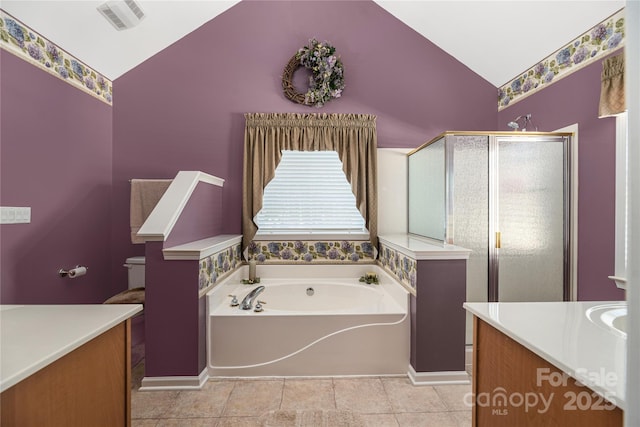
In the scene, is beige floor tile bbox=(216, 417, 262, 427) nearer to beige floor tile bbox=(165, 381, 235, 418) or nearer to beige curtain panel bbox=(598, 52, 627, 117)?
beige floor tile bbox=(165, 381, 235, 418)

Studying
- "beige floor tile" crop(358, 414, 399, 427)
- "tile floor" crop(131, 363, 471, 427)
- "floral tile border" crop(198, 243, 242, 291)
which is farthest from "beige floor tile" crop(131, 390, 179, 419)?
"beige floor tile" crop(358, 414, 399, 427)

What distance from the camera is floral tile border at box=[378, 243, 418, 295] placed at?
86.4 inches

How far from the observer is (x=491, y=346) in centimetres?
106

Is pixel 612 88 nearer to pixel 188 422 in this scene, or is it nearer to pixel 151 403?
pixel 188 422

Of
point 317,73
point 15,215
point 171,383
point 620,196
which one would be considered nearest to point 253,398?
point 171,383

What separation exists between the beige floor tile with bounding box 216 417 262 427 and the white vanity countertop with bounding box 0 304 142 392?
3.37 feet

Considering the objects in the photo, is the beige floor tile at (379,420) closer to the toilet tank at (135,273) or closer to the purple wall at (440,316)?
the purple wall at (440,316)

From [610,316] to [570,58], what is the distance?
2.28 m

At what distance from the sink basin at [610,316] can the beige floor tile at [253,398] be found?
65.9 inches

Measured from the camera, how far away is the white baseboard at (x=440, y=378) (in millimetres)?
2125

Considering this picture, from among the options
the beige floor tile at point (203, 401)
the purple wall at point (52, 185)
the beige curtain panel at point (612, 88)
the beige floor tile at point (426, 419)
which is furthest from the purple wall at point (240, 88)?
the beige floor tile at point (426, 419)

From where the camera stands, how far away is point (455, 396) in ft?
6.57

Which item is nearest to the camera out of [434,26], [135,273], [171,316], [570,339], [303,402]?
[570,339]

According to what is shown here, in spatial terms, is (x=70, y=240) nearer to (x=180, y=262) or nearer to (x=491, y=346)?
(x=180, y=262)
